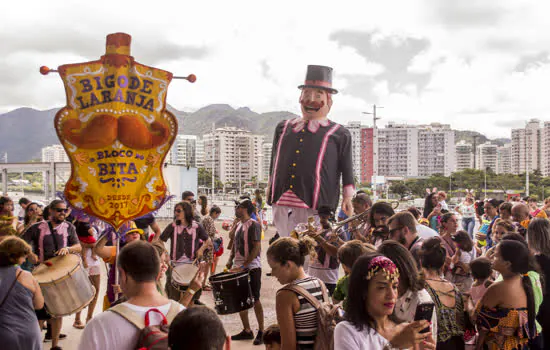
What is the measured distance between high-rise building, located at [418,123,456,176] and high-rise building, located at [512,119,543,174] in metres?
18.0

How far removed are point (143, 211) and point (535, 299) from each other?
9.93ft

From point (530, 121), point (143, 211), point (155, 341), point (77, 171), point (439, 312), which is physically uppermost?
point (530, 121)

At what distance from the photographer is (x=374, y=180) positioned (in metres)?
28.8

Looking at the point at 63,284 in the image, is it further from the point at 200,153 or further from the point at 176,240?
the point at 200,153

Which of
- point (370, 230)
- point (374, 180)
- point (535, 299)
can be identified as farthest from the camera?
point (374, 180)

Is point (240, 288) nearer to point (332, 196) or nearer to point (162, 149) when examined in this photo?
point (332, 196)

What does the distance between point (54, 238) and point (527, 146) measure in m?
110

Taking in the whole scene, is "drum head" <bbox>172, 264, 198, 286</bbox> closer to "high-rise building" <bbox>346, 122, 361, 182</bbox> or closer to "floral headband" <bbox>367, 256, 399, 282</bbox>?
"floral headband" <bbox>367, 256, 399, 282</bbox>

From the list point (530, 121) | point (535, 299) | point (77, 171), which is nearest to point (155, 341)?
point (77, 171)

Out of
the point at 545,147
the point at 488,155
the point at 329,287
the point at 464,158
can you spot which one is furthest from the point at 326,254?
the point at 464,158

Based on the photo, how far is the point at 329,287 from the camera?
218 inches

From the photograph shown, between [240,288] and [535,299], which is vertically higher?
[535,299]

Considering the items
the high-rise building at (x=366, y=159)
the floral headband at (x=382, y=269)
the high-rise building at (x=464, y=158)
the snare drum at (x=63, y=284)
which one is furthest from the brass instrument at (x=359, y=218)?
the high-rise building at (x=464, y=158)

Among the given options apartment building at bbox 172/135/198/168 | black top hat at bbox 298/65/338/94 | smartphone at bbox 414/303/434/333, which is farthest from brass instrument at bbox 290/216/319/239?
apartment building at bbox 172/135/198/168
